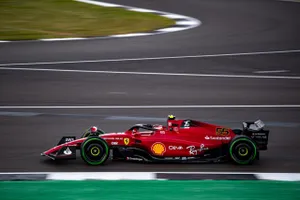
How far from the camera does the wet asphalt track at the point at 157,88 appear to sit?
11591 mm

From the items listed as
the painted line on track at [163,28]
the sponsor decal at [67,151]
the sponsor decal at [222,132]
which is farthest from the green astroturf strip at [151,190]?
the painted line on track at [163,28]

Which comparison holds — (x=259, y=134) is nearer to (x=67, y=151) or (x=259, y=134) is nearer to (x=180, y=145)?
(x=180, y=145)

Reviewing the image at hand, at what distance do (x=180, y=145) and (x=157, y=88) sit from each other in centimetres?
617

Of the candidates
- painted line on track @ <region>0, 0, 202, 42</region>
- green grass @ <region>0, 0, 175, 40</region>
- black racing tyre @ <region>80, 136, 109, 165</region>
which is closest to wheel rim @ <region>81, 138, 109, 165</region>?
black racing tyre @ <region>80, 136, 109, 165</region>

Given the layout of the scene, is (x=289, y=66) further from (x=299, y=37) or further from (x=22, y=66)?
(x=22, y=66)

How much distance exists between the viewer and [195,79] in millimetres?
17812

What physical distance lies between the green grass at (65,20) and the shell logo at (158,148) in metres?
12.8

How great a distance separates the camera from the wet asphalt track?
11591 millimetres

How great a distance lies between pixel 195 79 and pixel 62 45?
5.29 meters

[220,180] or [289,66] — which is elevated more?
[289,66]

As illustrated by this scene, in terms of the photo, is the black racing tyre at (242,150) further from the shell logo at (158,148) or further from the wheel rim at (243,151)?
the shell logo at (158,148)

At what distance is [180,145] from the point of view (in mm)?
10688

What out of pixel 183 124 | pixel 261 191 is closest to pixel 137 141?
pixel 183 124

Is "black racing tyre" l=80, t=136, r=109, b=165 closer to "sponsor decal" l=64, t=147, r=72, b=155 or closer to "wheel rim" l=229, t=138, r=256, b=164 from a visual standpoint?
"sponsor decal" l=64, t=147, r=72, b=155
